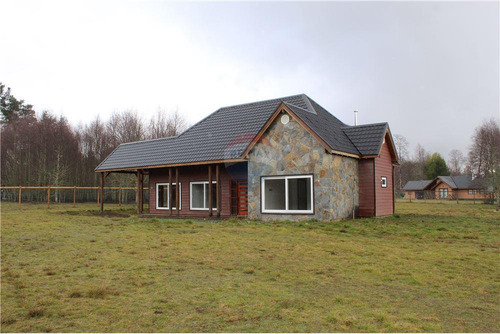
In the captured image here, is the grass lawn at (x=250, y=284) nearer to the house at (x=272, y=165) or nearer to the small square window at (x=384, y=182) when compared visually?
the house at (x=272, y=165)

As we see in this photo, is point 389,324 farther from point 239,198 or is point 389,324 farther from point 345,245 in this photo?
point 239,198

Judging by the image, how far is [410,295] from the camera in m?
5.07

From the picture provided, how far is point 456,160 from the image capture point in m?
77.9

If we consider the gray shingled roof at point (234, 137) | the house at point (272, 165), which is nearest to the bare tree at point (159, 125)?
the gray shingled roof at point (234, 137)

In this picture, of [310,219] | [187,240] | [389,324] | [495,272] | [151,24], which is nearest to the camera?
[389,324]

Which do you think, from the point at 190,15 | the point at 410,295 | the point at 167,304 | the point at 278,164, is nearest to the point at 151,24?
the point at 190,15

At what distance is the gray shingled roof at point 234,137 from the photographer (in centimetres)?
1656

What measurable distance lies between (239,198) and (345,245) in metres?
9.58

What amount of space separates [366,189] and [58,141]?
32842mm

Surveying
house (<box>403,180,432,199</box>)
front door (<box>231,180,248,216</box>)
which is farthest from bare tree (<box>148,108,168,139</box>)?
house (<box>403,180,432,199</box>)

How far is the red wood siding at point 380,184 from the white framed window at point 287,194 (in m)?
3.96

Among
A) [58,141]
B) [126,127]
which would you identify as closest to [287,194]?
[58,141]

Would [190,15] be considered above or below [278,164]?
above

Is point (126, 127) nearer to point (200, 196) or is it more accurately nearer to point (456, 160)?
point (200, 196)
